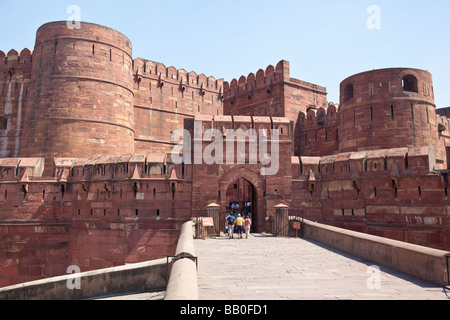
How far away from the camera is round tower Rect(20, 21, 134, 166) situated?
17.3 meters

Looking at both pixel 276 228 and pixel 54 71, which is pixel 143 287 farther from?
pixel 54 71

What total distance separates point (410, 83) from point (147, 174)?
466 inches

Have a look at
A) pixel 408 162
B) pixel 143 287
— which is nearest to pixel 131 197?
pixel 143 287

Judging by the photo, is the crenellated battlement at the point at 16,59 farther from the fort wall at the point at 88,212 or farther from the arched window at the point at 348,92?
the arched window at the point at 348,92

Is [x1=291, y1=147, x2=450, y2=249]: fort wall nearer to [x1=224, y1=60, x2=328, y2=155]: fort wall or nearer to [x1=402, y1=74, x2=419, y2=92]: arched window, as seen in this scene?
[x1=402, y1=74, x2=419, y2=92]: arched window

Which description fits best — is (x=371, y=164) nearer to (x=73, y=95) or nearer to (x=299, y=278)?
(x=299, y=278)

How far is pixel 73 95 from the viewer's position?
17656 mm

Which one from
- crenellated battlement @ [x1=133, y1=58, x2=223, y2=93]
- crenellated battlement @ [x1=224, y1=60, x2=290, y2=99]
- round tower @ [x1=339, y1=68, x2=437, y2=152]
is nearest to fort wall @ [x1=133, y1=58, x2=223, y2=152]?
crenellated battlement @ [x1=133, y1=58, x2=223, y2=93]

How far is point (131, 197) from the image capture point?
1371cm

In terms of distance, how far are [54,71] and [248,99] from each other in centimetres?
1139

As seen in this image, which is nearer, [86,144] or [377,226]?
[377,226]

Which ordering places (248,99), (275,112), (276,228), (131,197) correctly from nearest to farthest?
(276,228)
(131,197)
(275,112)
(248,99)

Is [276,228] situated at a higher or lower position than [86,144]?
lower

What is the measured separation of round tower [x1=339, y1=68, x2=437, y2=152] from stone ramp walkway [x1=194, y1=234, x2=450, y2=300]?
8845 millimetres
